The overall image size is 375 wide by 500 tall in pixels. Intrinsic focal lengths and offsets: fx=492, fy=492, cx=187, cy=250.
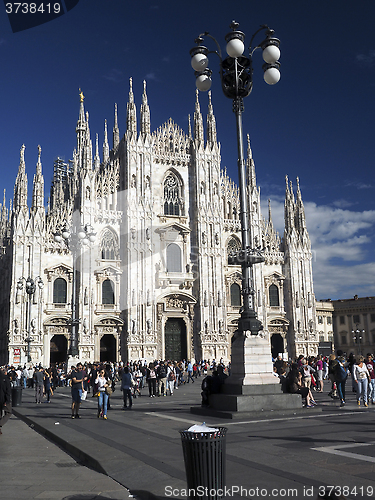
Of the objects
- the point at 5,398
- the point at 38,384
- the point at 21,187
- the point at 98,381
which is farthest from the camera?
A: the point at 21,187

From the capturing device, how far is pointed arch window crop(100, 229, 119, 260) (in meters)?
38.8

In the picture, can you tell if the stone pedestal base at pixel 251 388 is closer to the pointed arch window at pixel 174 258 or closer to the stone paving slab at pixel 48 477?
the stone paving slab at pixel 48 477

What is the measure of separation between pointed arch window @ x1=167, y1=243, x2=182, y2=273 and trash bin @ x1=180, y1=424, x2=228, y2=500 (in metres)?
35.7

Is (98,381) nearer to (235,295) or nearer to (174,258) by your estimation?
(174,258)

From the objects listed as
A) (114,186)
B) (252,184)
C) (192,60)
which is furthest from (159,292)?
(192,60)

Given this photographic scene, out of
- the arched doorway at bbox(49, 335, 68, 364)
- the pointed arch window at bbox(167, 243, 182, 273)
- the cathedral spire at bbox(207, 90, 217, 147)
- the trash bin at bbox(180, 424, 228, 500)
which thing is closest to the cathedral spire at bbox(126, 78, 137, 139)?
the cathedral spire at bbox(207, 90, 217, 147)

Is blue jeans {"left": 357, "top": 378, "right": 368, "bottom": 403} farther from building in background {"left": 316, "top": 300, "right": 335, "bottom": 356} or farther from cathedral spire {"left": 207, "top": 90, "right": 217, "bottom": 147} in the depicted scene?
building in background {"left": 316, "top": 300, "right": 335, "bottom": 356}

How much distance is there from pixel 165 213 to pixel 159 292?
272 inches

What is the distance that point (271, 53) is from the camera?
43.9ft

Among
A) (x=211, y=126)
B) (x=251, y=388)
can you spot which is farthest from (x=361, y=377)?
(x=211, y=126)

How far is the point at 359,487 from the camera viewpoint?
17.8 ft

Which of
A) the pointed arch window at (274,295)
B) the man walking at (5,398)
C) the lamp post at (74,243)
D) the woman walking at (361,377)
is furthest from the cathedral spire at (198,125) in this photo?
the man walking at (5,398)

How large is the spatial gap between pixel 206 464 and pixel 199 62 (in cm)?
1184

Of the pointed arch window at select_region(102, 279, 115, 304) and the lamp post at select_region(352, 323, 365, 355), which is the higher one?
the pointed arch window at select_region(102, 279, 115, 304)
